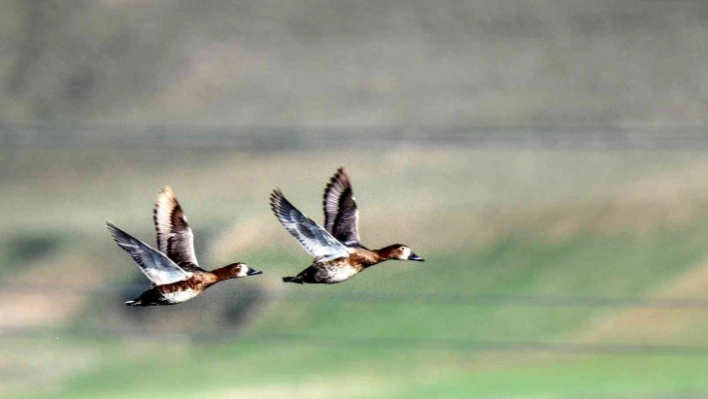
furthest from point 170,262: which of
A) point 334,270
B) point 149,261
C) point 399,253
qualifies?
point 399,253

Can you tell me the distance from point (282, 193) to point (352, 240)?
246 millimetres

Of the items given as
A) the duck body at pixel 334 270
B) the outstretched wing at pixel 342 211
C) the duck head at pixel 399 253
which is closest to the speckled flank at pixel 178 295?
the duck body at pixel 334 270

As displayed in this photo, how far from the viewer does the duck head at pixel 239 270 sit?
14.8 ft

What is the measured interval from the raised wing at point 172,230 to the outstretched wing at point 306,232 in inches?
10.4

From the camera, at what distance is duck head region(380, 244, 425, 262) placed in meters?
4.56

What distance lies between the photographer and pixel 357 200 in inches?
185

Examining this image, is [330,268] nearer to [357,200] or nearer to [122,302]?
[357,200]

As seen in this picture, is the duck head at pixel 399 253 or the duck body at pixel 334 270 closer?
the duck body at pixel 334 270

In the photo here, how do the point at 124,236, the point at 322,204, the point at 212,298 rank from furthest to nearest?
the point at 212,298 < the point at 322,204 < the point at 124,236

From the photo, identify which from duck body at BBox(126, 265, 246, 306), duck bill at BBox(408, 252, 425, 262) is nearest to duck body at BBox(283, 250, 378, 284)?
duck bill at BBox(408, 252, 425, 262)

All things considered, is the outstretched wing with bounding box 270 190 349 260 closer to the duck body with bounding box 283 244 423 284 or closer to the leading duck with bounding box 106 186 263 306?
the duck body with bounding box 283 244 423 284

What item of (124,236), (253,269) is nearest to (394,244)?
(253,269)

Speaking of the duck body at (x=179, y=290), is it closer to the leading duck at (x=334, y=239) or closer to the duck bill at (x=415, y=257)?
the leading duck at (x=334, y=239)

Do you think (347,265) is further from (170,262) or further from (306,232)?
(170,262)
